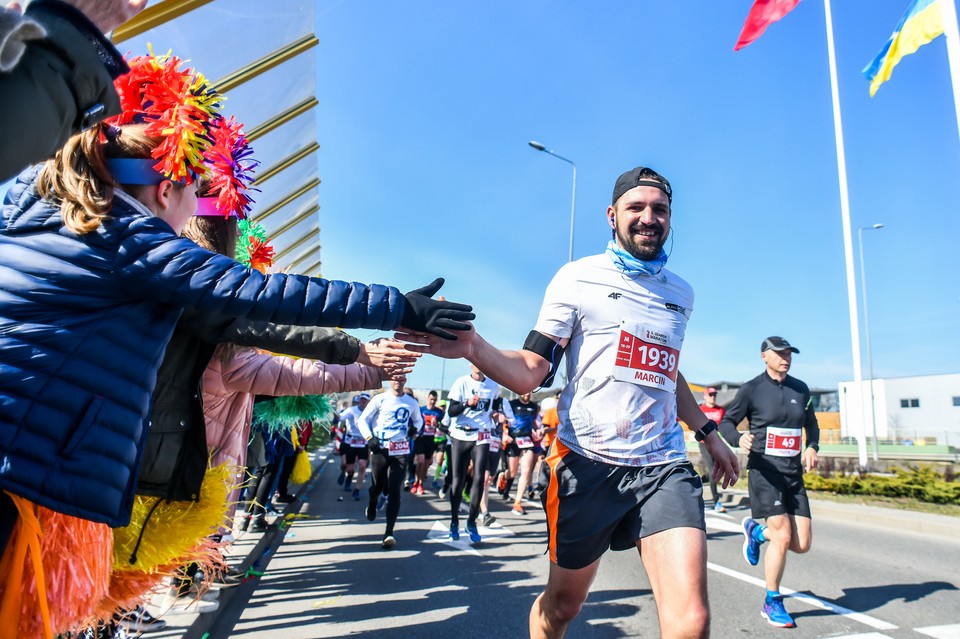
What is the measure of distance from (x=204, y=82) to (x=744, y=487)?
1484cm

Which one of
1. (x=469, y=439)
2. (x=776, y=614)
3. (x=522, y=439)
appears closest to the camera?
(x=776, y=614)

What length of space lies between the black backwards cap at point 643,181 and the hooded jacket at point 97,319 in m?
1.73

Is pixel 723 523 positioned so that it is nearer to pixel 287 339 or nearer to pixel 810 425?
pixel 810 425

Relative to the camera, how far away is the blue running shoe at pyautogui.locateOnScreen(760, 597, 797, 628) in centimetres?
429

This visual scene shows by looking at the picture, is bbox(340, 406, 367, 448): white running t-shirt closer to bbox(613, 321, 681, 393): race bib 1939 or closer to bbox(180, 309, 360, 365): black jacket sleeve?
bbox(613, 321, 681, 393): race bib 1939

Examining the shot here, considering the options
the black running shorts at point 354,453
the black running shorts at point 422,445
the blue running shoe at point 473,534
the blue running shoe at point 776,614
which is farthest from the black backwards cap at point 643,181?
the black running shorts at point 422,445

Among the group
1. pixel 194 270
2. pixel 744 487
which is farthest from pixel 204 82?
pixel 744 487

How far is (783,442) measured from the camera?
5.23m

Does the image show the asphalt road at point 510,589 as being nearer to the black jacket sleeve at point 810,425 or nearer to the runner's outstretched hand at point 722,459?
the black jacket sleeve at point 810,425

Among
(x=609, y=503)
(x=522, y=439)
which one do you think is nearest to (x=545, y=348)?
(x=609, y=503)

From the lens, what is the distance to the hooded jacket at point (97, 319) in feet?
4.91

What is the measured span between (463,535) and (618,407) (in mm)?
5612

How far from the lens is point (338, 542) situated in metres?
7.37

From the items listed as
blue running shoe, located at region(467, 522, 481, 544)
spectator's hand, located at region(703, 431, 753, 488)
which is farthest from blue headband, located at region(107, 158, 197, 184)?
blue running shoe, located at region(467, 522, 481, 544)
